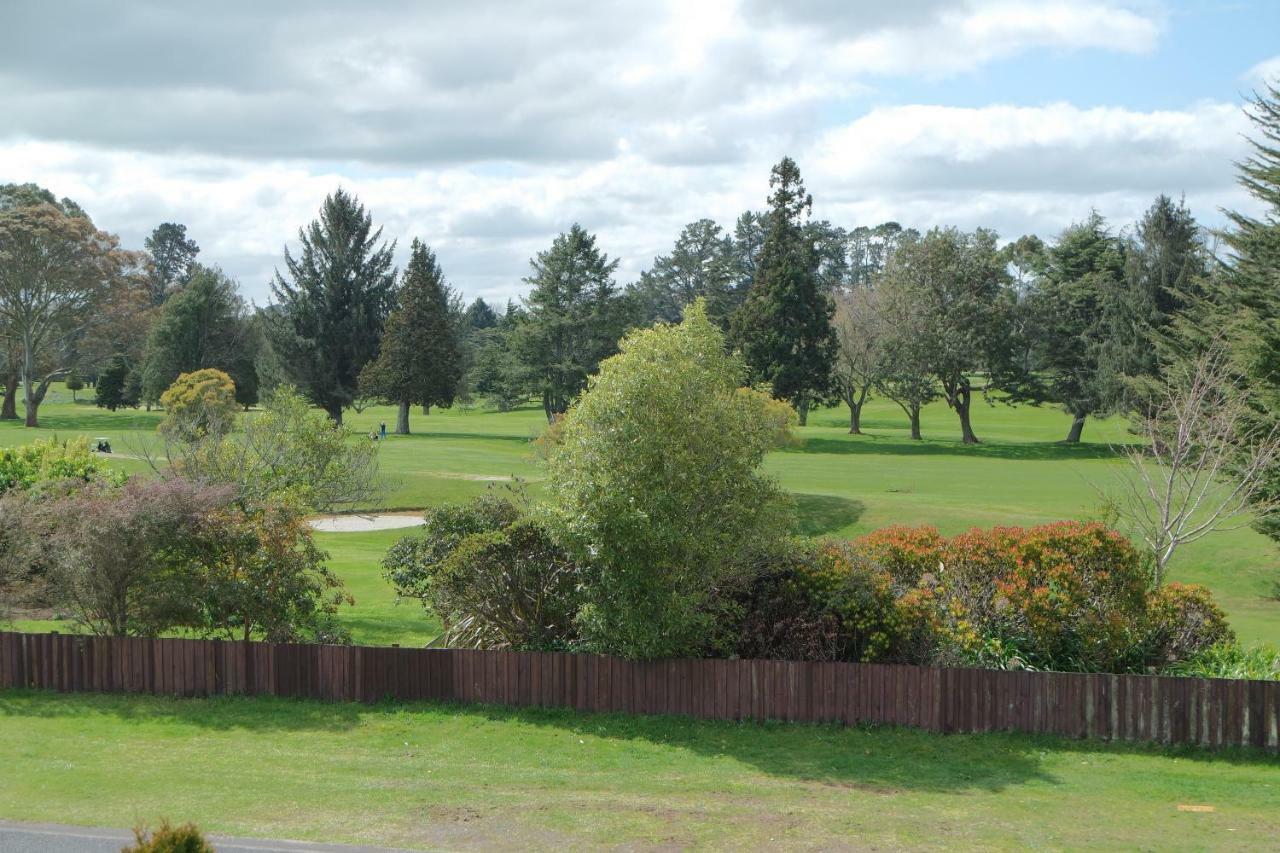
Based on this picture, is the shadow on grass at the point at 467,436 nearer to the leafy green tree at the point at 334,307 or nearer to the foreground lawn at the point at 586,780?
the leafy green tree at the point at 334,307

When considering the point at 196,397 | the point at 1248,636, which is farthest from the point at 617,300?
the point at 1248,636

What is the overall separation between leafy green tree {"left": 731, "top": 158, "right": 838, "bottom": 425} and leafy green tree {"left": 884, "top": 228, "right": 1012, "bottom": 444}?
24.5 ft

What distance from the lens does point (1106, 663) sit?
19.2 m

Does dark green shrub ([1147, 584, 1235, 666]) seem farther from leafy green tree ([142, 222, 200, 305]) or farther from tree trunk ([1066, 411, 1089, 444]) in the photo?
leafy green tree ([142, 222, 200, 305])

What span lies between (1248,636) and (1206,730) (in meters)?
10.2

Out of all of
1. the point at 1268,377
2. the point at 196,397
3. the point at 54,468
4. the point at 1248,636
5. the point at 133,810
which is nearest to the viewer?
Result: the point at 133,810

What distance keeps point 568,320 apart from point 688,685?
63.8 meters

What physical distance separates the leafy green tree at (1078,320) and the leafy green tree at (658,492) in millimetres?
57893

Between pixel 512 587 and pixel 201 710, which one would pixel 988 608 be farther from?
pixel 201 710

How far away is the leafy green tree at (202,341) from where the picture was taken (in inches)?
3595

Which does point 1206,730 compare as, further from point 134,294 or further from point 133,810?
point 134,294

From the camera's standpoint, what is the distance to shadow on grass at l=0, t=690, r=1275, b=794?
16.3 metres

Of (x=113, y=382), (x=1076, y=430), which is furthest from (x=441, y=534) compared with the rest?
(x=113, y=382)

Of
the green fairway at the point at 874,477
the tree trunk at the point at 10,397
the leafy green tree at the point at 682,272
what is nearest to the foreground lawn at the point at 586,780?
the green fairway at the point at 874,477
